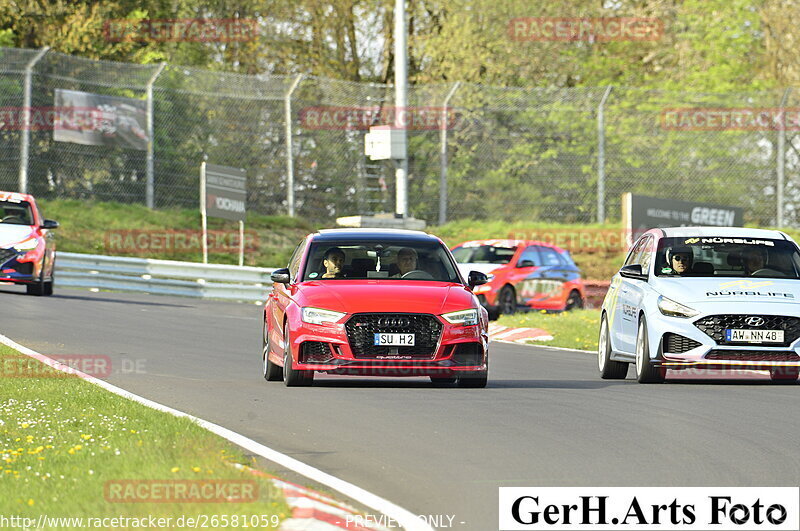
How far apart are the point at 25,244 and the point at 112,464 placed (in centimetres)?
1744

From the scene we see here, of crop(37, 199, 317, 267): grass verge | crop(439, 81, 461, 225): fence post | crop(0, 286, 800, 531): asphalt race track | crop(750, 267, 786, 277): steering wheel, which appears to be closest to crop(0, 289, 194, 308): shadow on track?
crop(37, 199, 317, 267): grass verge

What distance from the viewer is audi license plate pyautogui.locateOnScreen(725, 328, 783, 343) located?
1532 cm

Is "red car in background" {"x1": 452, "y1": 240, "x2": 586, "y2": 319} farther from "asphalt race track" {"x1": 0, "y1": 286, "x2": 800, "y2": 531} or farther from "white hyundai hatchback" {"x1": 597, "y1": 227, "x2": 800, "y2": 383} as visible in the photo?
"white hyundai hatchback" {"x1": 597, "y1": 227, "x2": 800, "y2": 383}

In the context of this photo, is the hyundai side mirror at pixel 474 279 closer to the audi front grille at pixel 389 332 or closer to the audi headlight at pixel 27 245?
the audi front grille at pixel 389 332

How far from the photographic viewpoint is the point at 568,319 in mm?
26609

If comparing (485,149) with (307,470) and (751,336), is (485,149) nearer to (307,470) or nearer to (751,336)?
(751,336)

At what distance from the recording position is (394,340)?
14109 millimetres

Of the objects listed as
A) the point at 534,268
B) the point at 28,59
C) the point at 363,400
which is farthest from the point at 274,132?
the point at 363,400

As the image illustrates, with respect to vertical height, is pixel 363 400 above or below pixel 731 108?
below

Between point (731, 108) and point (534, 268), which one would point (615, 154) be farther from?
point (534, 268)

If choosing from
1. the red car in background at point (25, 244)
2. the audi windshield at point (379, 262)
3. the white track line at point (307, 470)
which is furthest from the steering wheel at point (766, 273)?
the red car in background at point (25, 244)

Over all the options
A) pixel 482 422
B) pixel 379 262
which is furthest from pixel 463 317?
pixel 482 422

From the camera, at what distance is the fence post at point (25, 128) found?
3356 cm

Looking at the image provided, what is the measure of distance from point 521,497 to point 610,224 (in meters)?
30.4
